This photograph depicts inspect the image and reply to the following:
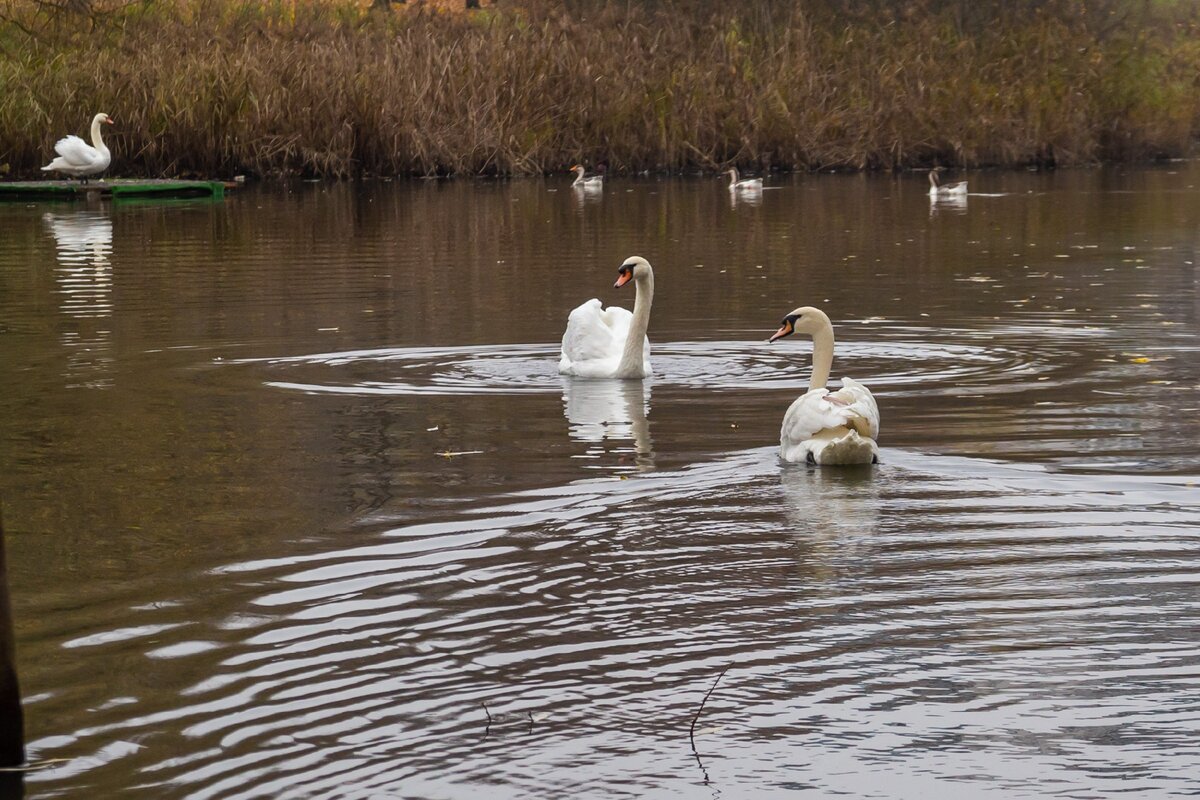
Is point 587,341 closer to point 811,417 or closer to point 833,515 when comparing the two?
point 811,417

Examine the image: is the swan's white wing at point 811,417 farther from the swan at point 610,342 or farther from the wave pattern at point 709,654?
the swan at point 610,342

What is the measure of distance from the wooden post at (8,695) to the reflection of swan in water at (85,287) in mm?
6811

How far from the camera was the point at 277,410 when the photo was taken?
10445mm

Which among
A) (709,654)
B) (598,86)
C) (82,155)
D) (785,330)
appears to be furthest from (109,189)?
(709,654)

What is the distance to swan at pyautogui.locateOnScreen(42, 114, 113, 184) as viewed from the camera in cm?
2850

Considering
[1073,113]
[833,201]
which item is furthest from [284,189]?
[1073,113]

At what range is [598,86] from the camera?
32812 mm

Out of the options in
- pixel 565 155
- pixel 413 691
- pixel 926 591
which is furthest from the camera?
pixel 565 155

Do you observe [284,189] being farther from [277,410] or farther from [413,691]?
[413,691]

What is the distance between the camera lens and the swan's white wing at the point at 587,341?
39.2ft

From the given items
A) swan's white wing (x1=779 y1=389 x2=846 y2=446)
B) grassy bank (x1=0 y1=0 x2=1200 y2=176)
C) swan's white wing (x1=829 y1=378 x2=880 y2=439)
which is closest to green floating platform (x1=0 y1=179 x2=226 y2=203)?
grassy bank (x1=0 y1=0 x2=1200 y2=176)

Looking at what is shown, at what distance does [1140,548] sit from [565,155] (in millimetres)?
27136

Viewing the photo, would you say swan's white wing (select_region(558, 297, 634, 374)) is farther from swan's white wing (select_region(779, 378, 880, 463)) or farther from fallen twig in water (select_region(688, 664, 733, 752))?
fallen twig in water (select_region(688, 664, 733, 752))

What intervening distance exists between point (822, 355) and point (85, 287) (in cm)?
959
